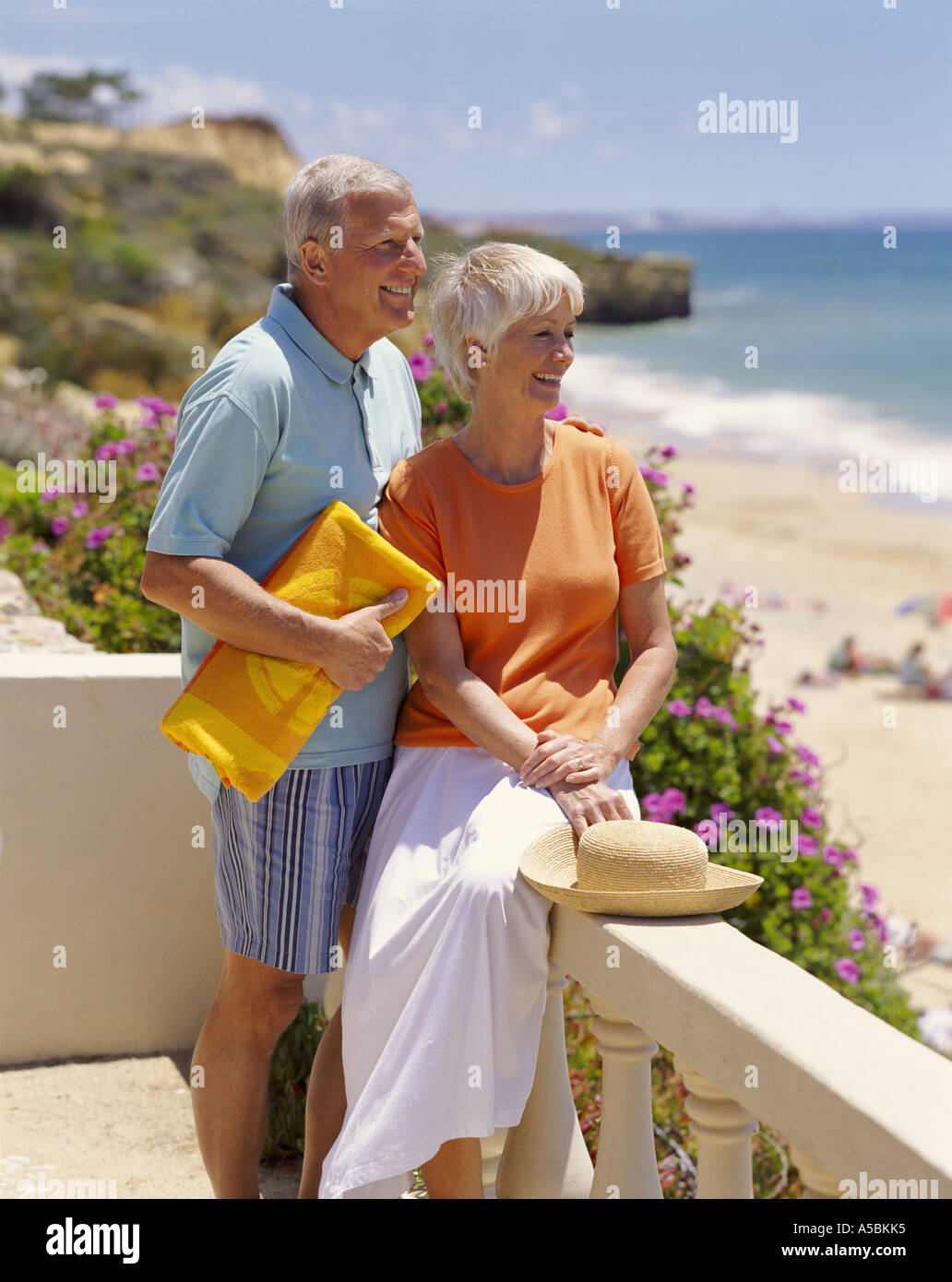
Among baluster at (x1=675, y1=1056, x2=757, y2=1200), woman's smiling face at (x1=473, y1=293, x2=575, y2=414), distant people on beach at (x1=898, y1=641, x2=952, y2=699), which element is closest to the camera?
baluster at (x1=675, y1=1056, x2=757, y2=1200)

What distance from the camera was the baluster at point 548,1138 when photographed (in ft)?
8.20

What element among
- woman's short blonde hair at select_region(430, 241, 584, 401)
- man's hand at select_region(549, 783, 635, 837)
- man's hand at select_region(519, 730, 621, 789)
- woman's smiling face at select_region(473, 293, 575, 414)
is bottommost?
man's hand at select_region(549, 783, 635, 837)

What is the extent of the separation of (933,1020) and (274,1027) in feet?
11.3

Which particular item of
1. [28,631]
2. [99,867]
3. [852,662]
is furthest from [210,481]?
[852,662]

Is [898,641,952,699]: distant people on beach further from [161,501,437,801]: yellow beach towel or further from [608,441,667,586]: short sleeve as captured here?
[161,501,437,801]: yellow beach towel

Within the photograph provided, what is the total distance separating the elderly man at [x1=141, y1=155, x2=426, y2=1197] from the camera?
2.42m

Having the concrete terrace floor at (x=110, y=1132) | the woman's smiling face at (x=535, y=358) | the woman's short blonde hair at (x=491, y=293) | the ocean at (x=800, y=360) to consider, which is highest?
the ocean at (x=800, y=360)

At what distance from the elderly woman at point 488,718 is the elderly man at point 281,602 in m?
0.10

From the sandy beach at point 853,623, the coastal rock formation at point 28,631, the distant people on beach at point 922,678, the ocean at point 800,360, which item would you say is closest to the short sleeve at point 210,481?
the coastal rock formation at point 28,631

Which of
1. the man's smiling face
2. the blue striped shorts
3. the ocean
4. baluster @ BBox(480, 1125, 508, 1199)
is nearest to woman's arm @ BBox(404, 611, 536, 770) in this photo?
the blue striped shorts

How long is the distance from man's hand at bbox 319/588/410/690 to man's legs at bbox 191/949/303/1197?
0.59m

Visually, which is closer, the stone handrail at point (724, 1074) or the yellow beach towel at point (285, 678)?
the stone handrail at point (724, 1074)

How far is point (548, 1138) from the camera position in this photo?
251 cm

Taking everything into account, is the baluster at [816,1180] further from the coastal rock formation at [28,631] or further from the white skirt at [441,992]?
the coastal rock formation at [28,631]
